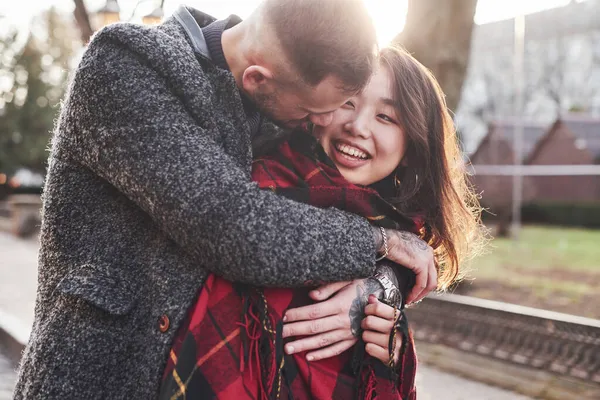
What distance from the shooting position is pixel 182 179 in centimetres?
135

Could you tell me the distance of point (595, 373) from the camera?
17.4 feet

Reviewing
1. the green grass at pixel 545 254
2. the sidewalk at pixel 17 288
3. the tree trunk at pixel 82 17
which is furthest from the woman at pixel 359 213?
the tree trunk at pixel 82 17

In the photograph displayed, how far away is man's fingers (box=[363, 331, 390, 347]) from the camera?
1.66m

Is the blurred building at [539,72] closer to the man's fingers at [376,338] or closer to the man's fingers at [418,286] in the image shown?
the man's fingers at [418,286]

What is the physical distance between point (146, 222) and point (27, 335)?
5120 millimetres

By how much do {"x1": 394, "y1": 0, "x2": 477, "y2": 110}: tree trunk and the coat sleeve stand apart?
20.0 feet

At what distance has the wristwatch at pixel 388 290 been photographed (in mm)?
1714

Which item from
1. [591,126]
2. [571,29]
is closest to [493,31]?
[571,29]

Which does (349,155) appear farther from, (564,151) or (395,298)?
(564,151)

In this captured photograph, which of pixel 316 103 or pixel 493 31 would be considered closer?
pixel 316 103

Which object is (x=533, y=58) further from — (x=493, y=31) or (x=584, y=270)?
(x=584, y=270)

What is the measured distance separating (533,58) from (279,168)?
47.7 metres

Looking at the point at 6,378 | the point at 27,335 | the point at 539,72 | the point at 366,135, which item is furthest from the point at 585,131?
the point at 366,135

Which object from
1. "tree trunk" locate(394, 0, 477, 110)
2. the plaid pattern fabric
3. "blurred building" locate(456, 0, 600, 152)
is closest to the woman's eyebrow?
the plaid pattern fabric
